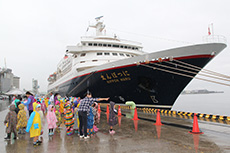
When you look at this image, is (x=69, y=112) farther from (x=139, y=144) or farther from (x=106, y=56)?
(x=106, y=56)

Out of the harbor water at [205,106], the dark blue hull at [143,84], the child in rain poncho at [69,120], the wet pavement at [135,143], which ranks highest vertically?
the dark blue hull at [143,84]

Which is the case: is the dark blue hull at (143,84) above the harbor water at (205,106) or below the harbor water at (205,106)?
above

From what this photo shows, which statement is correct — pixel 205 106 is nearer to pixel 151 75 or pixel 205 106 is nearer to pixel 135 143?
pixel 151 75

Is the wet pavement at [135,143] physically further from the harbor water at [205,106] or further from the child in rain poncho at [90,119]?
the harbor water at [205,106]

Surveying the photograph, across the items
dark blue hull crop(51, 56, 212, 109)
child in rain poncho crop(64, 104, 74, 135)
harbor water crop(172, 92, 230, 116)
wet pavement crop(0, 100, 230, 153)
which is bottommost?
harbor water crop(172, 92, 230, 116)

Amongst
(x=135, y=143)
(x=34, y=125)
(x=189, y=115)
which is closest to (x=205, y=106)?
(x=189, y=115)

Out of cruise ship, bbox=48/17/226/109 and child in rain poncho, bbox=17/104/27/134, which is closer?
child in rain poncho, bbox=17/104/27/134

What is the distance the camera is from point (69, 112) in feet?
19.8

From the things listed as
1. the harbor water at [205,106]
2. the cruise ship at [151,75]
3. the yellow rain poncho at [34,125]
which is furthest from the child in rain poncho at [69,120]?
the harbor water at [205,106]

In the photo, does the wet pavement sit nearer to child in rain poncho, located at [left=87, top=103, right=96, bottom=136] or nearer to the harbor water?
child in rain poncho, located at [left=87, top=103, right=96, bottom=136]

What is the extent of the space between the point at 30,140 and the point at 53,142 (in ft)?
3.11

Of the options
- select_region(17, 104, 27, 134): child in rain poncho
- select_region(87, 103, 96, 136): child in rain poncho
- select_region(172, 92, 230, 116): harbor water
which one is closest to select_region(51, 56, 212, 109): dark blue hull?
select_region(87, 103, 96, 136): child in rain poncho

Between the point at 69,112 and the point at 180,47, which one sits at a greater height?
the point at 180,47

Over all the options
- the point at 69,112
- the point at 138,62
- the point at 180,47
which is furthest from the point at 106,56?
the point at 69,112
